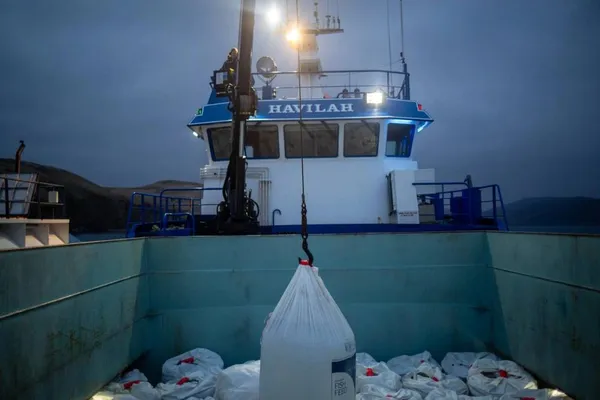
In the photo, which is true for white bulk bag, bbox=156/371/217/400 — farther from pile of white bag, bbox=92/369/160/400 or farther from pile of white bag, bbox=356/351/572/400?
pile of white bag, bbox=356/351/572/400

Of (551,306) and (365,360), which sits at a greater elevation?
(551,306)

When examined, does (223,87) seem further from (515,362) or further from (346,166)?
(515,362)

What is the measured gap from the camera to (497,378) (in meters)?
4.23

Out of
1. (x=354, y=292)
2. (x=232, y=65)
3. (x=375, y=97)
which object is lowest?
(x=354, y=292)

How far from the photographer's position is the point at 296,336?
2646 millimetres

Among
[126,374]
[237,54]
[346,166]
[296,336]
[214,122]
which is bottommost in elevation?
[126,374]

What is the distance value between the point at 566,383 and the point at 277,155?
6.01 metres

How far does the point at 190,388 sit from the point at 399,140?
20.8ft

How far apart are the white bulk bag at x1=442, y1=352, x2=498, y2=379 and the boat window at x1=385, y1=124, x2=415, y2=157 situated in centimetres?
446

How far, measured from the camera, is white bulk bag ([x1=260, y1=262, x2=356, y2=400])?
2574 millimetres

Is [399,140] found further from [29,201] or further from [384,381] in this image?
[29,201]

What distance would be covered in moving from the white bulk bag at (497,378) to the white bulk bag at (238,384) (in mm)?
2261

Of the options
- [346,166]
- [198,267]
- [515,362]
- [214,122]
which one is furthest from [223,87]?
[515,362]

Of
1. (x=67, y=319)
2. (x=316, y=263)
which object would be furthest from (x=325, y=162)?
(x=67, y=319)
